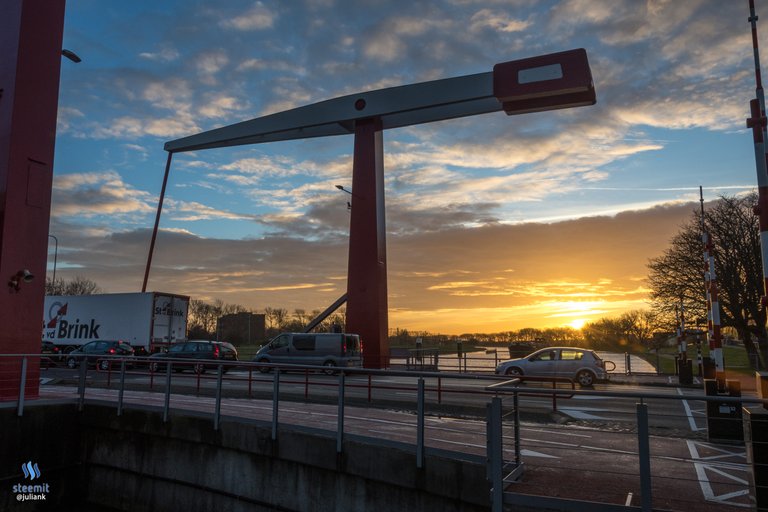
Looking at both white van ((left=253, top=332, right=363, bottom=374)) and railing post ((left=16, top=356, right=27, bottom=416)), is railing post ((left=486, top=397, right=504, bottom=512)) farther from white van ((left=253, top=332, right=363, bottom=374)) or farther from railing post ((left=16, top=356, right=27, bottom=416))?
white van ((left=253, top=332, right=363, bottom=374))

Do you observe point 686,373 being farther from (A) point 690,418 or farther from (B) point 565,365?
(A) point 690,418

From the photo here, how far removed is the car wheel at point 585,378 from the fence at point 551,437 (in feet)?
14.3

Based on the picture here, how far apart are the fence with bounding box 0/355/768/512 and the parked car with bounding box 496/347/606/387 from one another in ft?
14.7

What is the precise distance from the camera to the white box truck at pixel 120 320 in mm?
30698

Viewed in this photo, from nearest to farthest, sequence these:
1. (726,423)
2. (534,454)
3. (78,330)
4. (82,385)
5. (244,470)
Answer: (534,454)
(244,470)
(726,423)
(82,385)
(78,330)

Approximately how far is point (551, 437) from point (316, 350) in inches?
683

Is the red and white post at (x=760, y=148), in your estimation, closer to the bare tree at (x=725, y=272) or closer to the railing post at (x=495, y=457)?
the railing post at (x=495, y=457)

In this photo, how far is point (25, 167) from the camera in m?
13.2

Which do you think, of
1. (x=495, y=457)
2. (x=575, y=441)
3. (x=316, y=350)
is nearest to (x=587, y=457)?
(x=575, y=441)

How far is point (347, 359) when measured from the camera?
84.3 feet

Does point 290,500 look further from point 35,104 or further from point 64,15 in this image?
point 64,15

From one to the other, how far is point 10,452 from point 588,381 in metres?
18.6

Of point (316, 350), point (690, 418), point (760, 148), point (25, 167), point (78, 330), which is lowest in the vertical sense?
point (690, 418)

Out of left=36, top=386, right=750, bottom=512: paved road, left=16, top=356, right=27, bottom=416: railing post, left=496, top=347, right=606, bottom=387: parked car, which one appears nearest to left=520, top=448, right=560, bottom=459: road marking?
left=36, top=386, right=750, bottom=512: paved road
